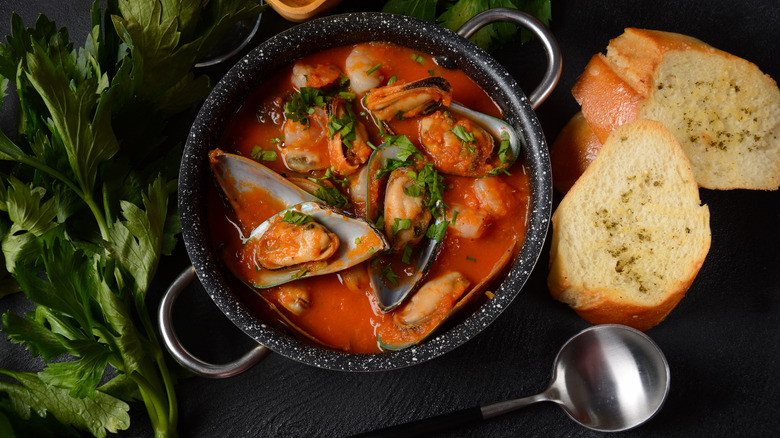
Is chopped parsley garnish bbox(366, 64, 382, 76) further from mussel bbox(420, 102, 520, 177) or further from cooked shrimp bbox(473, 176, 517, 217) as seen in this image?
cooked shrimp bbox(473, 176, 517, 217)

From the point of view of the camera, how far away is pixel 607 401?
9.25 feet

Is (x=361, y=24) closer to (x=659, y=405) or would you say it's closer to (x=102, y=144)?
(x=102, y=144)

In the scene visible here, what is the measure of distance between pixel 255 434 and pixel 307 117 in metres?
1.50

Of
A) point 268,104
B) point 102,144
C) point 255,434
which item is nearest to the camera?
point 102,144

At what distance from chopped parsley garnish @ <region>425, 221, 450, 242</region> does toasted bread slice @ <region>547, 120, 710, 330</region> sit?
611 mm

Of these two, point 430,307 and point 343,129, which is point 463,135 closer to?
point 343,129

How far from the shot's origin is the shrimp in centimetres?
263

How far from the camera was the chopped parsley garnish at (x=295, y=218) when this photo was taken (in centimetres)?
254

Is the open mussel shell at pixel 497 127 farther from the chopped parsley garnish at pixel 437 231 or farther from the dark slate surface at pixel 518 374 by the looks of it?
the dark slate surface at pixel 518 374

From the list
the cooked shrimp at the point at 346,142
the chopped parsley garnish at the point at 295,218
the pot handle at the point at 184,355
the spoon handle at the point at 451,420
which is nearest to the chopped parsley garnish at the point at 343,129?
the cooked shrimp at the point at 346,142

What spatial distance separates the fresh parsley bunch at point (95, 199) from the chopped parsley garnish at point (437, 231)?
43.8 inches

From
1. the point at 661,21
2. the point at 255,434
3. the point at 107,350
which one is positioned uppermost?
the point at 661,21

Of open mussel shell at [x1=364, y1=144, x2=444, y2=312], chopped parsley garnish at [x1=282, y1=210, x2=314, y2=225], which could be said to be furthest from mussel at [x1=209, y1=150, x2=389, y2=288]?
open mussel shell at [x1=364, y1=144, x2=444, y2=312]

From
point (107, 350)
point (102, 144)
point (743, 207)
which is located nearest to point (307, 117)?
point (102, 144)
